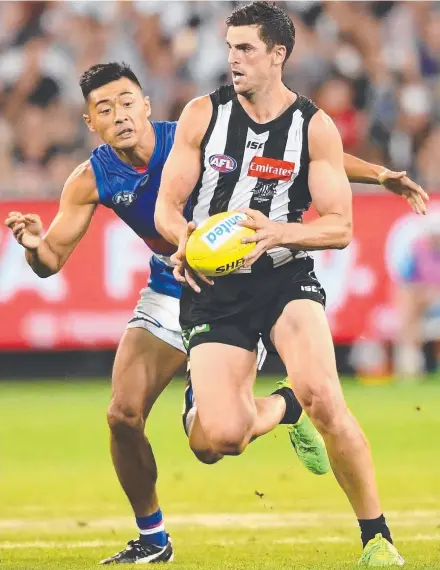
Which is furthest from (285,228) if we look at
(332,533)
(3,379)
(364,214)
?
(3,379)

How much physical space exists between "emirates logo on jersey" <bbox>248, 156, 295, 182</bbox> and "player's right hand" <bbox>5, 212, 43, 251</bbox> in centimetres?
119

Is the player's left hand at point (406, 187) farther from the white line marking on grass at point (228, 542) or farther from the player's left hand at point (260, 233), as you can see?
the white line marking on grass at point (228, 542)

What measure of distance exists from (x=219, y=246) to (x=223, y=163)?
0.66 meters

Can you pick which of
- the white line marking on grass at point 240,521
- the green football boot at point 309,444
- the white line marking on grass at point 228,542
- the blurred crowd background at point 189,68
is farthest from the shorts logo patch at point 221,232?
the blurred crowd background at point 189,68

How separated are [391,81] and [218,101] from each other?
9.68 meters

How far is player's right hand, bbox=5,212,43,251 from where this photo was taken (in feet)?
21.3

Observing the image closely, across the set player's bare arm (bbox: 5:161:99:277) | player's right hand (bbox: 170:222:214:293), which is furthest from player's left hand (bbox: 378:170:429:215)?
player's bare arm (bbox: 5:161:99:277)

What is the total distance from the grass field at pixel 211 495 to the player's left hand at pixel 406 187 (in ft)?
5.71

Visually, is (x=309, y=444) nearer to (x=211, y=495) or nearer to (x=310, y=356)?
(x=310, y=356)

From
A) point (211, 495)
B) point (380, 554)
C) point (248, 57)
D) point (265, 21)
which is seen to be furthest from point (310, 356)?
point (211, 495)

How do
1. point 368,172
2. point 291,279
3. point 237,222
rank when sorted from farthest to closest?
point 368,172
point 291,279
point 237,222

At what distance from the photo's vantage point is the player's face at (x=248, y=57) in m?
6.03

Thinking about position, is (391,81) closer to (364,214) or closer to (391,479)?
(364,214)

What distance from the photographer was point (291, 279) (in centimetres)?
626
